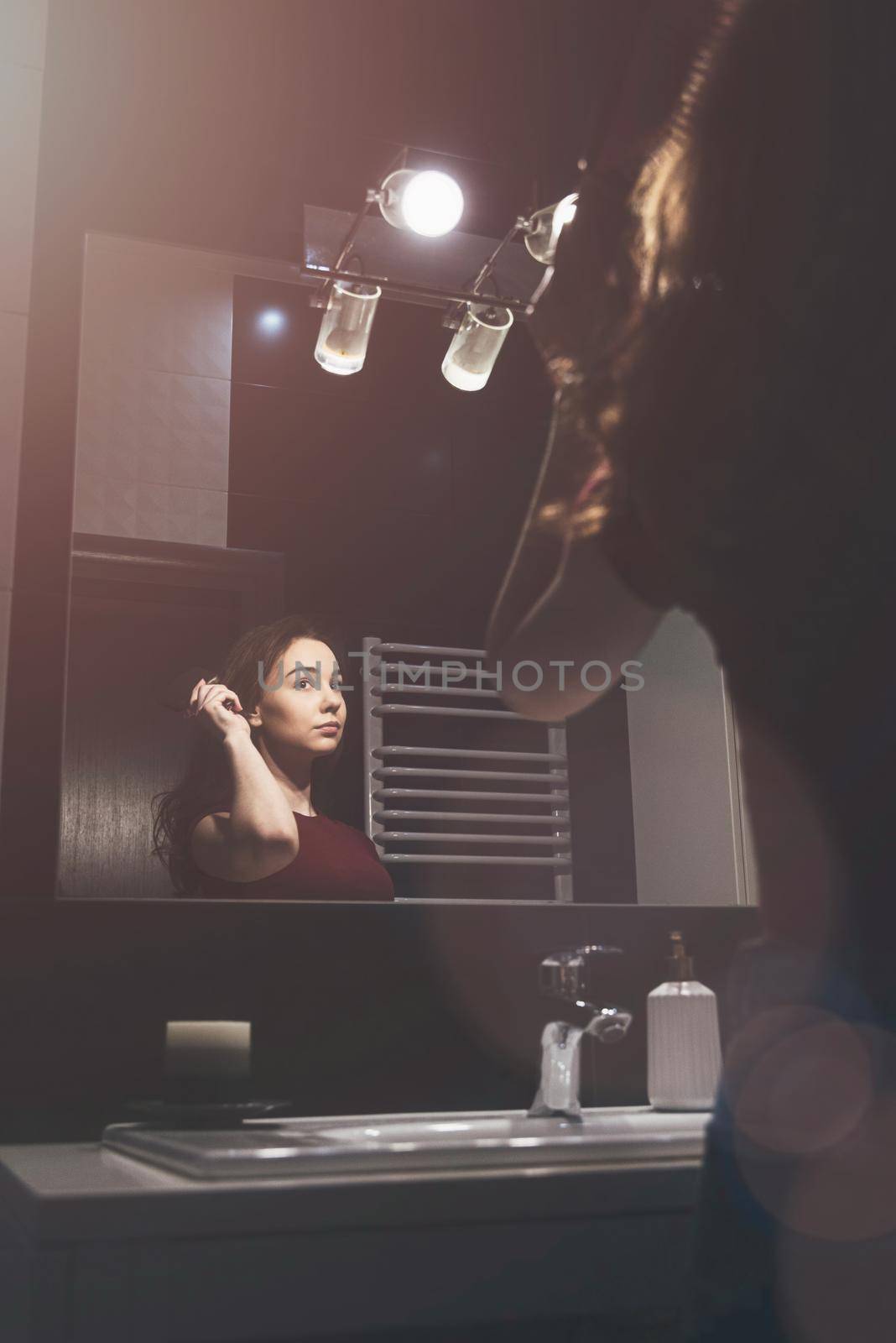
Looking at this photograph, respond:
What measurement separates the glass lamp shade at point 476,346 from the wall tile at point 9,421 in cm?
57

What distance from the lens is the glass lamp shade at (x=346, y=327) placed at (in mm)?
1684

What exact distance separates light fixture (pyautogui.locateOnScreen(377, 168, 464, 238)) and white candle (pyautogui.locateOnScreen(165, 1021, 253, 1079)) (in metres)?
1.11

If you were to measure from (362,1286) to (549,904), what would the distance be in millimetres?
795

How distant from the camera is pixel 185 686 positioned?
1.52 metres

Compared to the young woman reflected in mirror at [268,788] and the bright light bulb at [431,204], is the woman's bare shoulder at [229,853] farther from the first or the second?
the bright light bulb at [431,204]

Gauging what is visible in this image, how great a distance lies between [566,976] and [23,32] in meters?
1.34

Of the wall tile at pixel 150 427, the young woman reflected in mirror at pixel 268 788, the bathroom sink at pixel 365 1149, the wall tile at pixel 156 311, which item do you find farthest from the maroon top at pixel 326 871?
the wall tile at pixel 156 311

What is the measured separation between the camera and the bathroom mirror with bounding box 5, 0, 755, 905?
4.94 ft

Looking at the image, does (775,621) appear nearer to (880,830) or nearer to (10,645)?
(880,830)

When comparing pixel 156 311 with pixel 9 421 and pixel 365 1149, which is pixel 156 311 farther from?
pixel 365 1149

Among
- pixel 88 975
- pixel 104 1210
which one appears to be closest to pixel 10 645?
pixel 88 975

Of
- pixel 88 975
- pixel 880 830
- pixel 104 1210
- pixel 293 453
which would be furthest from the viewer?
pixel 293 453

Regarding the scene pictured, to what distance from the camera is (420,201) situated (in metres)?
1.75

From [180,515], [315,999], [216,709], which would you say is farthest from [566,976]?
[180,515]
